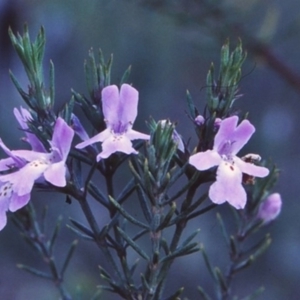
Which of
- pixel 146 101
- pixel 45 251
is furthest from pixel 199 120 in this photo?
pixel 146 101

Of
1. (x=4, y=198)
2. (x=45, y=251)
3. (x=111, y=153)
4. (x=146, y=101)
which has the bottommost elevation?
(x=45, y=251)

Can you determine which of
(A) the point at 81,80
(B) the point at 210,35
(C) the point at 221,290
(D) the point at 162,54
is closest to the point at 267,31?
(B) the point at 210,35

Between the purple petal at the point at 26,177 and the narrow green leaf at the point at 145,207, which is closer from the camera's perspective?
the purple petal at the point at 26,177

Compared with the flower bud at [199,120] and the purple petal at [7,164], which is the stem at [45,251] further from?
the flower bud at [199,120]

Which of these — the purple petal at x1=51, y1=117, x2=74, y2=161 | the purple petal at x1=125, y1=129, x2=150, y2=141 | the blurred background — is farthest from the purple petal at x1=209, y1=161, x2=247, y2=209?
the blurred background

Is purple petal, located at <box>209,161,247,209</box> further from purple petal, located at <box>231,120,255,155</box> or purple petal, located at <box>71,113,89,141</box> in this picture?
purple petal, located at <box>71,113,89,141</box>

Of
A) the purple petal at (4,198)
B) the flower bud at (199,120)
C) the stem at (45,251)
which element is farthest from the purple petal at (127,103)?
the stem at (45,251)

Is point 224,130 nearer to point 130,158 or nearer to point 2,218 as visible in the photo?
point 130,158

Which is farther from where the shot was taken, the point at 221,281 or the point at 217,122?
the point at 221,281
